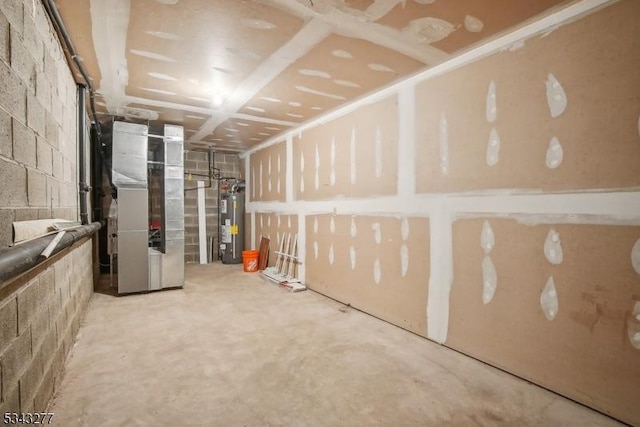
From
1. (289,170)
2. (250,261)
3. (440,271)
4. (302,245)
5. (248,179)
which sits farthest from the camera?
(248,179)

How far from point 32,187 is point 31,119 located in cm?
36

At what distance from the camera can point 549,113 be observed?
1.91m

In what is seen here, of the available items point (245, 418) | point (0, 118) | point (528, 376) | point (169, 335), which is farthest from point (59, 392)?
point (528, 376)

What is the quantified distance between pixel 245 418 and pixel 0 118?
Result: 1795mm

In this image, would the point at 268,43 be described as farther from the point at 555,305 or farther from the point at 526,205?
the point at 555,305

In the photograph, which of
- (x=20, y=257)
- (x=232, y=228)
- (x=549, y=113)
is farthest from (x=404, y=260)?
(x=232, y=228)

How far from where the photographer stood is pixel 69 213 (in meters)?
2.51

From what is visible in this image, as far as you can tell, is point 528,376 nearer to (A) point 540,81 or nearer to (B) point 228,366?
(A) point 540,81

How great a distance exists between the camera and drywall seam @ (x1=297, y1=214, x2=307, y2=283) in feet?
14.9

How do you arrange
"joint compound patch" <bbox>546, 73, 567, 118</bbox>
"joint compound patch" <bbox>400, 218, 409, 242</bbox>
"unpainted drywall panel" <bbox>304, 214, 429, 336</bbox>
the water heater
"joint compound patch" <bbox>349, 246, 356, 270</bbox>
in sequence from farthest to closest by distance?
the water heater → "joint compound patch" <bbox>349, 246, 356, 270</bbox> → "joint compound patch" <bbox>400, 218, 409, 242</bbox> → "unpainted drywall panel" <bbox>304, 214, 429, 336</bbox> → "joint compound patch" <bbox>546, 73, 567, 118</bbox>

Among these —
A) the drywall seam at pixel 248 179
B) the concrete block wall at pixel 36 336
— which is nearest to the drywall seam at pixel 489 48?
the concrete block wall at pixel 36 336

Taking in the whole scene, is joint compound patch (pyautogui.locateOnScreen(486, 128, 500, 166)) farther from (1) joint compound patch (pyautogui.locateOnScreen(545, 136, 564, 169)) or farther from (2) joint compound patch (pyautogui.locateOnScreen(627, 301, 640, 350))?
(2) joint compound patch (pyautogui.locateOnScreen(627, 301, 640, 350))

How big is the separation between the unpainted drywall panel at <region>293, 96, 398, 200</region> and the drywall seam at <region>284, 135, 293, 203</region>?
7.9 inches

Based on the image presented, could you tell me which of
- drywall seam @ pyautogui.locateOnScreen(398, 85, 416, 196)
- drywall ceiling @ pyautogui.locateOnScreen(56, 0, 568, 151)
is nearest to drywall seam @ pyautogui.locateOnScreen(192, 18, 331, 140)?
drywall ceiling @ pyautogui.locateOnScreen(56, 0, 568, 151)
